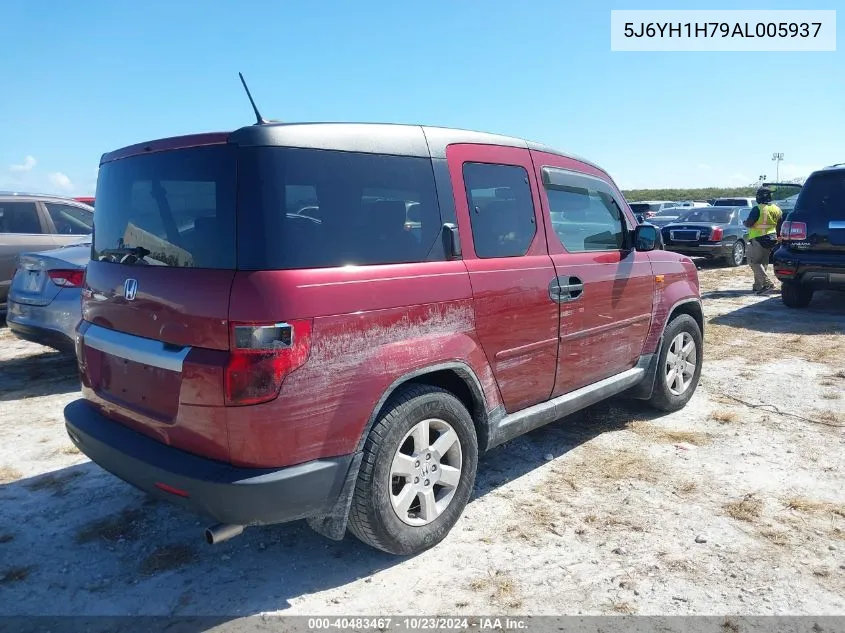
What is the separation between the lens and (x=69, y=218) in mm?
8469

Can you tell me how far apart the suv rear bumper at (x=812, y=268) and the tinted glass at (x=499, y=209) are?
6.85 meters

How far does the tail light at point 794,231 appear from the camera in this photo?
8.64 m

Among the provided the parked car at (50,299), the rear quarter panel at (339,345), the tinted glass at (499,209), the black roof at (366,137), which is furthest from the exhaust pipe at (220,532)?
the parked car at (50,299)

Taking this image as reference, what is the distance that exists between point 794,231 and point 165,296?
8.90m

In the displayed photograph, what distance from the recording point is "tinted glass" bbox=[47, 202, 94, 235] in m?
8.39

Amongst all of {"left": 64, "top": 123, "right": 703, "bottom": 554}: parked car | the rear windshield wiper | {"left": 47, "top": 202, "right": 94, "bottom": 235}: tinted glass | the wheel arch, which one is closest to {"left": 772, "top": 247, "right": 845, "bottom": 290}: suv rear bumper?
{"left": 64, "top": 123, "right": 703, "bottom": 554}: parked car

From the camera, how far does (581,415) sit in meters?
5.02

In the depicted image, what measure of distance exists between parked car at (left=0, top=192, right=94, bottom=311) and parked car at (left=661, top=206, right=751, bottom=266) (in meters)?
12.6

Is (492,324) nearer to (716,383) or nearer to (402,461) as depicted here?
(402,461)

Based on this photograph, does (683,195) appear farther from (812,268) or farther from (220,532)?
(220,532)

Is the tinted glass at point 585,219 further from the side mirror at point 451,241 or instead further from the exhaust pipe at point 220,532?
the exhaust pipe at point 220,532

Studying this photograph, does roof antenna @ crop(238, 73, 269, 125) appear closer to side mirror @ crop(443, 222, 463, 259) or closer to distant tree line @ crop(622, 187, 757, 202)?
side mirror @ crop(443, 222, 463, 259)

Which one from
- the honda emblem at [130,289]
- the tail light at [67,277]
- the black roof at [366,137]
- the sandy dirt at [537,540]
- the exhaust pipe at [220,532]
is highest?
the black roof at [366,137]

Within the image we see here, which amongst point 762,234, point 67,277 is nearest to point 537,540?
point 67,277
